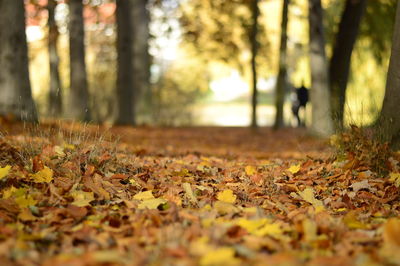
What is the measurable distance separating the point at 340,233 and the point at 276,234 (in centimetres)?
40

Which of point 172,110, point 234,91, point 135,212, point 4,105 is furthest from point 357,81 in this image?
A: point 234,91

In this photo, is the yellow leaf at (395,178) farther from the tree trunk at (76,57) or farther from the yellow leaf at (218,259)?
the tree trunk at (76,57)

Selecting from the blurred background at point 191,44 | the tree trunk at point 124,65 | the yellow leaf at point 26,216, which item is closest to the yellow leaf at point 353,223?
the yellow leaf at point 26,216

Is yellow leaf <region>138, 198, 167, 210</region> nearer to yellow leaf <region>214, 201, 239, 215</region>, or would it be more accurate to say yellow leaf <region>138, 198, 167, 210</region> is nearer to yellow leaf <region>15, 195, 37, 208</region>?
yellow leaf <region>214, 201, 239, 215</region>

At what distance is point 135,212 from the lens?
144 inches

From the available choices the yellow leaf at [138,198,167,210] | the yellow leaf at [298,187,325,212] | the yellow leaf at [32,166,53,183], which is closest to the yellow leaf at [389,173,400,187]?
the yellow leaf at [298,187,325,212]

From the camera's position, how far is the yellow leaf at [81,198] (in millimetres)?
3750

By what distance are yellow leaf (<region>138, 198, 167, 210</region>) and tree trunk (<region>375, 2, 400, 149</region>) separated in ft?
8.78

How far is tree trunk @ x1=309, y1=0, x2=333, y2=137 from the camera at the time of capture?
35.4ft

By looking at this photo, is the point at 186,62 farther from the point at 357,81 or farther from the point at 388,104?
the point at 388,104

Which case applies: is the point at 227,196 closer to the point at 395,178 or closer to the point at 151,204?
the point at 151,204

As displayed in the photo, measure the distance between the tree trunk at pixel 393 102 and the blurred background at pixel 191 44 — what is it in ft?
21.8

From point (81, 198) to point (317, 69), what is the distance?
26.0 ft

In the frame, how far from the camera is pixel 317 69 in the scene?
35.9 feet
